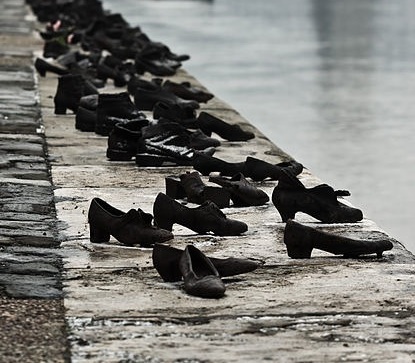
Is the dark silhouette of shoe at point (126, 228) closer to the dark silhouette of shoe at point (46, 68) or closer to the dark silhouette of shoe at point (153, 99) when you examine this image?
the dark silhouette of shoe at point (153, 99)

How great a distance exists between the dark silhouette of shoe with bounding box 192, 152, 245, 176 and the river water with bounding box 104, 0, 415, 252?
739 mm

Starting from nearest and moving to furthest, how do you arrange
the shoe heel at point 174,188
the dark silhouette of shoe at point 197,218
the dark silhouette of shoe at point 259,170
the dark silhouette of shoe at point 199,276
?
1. the dark silhouette of shoe at point 199,276
2. the dark silhouette of shoe at point 197,218
3. the shoe heel at point 174,188
4. the dark silhouette of shoe at point 259,170

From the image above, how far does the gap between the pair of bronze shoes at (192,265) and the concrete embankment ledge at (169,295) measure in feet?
0.11

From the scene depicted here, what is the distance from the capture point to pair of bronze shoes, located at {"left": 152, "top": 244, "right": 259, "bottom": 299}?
324cm

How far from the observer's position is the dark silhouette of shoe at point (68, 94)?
670 cm

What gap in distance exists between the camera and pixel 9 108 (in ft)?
22.2

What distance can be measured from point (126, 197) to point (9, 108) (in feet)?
8.02

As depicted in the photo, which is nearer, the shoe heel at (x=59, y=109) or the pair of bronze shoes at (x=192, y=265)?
the pair of bronze shoes at (x=192, y=265)

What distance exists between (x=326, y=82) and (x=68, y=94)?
417cm

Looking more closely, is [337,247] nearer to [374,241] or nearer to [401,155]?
[374,241]

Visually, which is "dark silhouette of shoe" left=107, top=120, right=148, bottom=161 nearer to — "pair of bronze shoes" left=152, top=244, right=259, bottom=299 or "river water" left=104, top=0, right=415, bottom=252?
"river water" left=104, top=0, right=415, bottom=252

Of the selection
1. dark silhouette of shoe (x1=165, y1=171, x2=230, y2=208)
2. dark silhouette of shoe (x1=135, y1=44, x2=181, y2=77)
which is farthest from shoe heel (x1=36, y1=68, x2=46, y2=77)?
dark silhouette of shoe (x1=165, y1=171, x2=230, y2=208)

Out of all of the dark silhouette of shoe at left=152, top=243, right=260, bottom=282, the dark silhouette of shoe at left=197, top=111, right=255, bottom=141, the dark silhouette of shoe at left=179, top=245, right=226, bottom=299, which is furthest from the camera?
the dark silhouette of shoe at left=197, top=111, right=255, bottom=141

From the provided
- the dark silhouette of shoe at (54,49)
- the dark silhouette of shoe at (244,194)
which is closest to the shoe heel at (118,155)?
the dark silhouette of shoe at (244,194)
